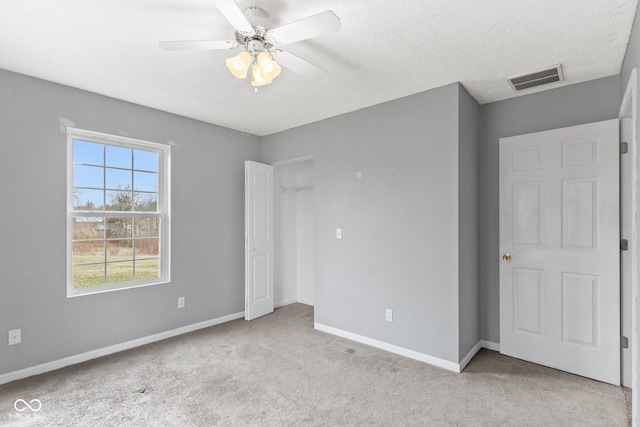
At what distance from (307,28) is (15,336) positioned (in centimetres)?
326

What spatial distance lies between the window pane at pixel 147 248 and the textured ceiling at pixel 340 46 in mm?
1484

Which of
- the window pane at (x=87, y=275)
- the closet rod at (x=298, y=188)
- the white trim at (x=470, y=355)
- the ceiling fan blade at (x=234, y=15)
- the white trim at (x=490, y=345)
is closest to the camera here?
the ceiling fan blade at (x=234, y=15)

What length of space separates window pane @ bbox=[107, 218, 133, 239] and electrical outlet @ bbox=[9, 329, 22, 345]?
1.01 m

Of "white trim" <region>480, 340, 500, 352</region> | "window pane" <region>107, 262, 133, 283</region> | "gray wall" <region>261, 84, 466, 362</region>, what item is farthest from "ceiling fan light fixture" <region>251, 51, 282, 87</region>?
"white trim" <region>480, 340, 500, 352</region>

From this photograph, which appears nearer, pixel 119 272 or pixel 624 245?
pixel 624 245

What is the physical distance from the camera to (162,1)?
1.78 meters

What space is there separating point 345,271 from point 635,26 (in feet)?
9.56

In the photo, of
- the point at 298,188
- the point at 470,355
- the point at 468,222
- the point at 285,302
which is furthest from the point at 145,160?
the point at 470,355

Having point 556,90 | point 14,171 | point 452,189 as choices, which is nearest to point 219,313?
point 14,171

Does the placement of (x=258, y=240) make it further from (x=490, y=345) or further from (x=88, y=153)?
(x=490, y=345)

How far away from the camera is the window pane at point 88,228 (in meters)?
3.05

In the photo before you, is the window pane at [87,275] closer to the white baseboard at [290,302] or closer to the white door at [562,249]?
the white baseboard at [290,302]

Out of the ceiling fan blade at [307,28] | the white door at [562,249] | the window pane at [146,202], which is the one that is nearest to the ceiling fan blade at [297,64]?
the ceiling fan blade at [307,28]

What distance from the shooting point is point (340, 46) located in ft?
7.41
